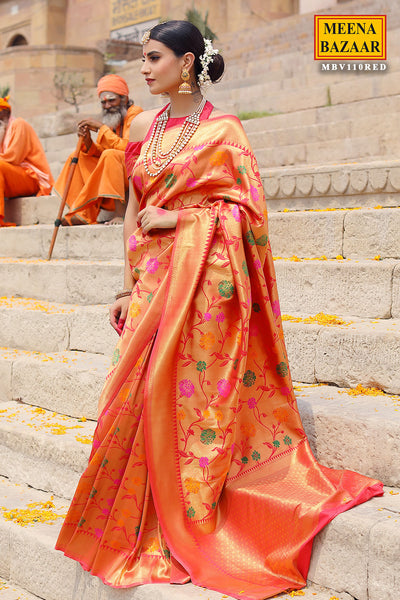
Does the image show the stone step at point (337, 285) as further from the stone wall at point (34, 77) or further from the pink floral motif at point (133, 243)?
the stone wall at point (34, 77)

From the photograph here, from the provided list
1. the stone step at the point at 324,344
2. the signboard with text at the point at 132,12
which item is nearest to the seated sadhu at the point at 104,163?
the stone step at the point at 324,344

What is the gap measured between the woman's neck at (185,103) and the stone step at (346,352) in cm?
121

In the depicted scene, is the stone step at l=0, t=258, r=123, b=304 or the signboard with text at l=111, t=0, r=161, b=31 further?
the signboard with text at l=111, t=0, r=161, b=31

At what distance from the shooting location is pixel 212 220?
2525mm

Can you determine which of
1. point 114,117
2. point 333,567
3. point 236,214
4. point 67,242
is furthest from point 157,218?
point 114,117

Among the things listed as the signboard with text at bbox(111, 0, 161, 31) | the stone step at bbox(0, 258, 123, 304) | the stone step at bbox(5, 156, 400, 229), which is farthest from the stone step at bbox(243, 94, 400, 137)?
the signboard with text at bbox(111, 0, 161, 31)

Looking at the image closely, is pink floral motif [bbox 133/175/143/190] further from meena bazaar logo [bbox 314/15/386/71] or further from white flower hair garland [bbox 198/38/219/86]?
meena bazaar logo [bbox 314/15/386/71]

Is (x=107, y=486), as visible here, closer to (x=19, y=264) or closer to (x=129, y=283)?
(x=129, y=283)

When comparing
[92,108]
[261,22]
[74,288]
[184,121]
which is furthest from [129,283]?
[261,22]

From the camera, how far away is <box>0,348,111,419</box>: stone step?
11.7 ft

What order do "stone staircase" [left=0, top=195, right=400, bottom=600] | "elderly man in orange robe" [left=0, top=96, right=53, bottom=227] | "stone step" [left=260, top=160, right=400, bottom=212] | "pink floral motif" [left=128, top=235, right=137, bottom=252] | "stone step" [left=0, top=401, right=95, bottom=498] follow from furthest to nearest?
"elderly man in orange robe" [left=0, top=96, right=53, bottom=227]
"stone step" [left=260, top=160, right=400, bottom=212]
"stone step" [left=0, top=401, right=95, bottom=498]
"pink floral motif" [left=128, top=235, right=137, bottom=252]
"stone staircase" [left=0, top=195, right=400, bottom=600]

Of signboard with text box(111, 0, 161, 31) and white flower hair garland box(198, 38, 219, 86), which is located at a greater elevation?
signboard with text box(111, 0, 161, 31)

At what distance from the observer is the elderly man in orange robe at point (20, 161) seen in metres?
7.54

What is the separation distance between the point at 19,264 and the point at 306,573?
13.0 ft
